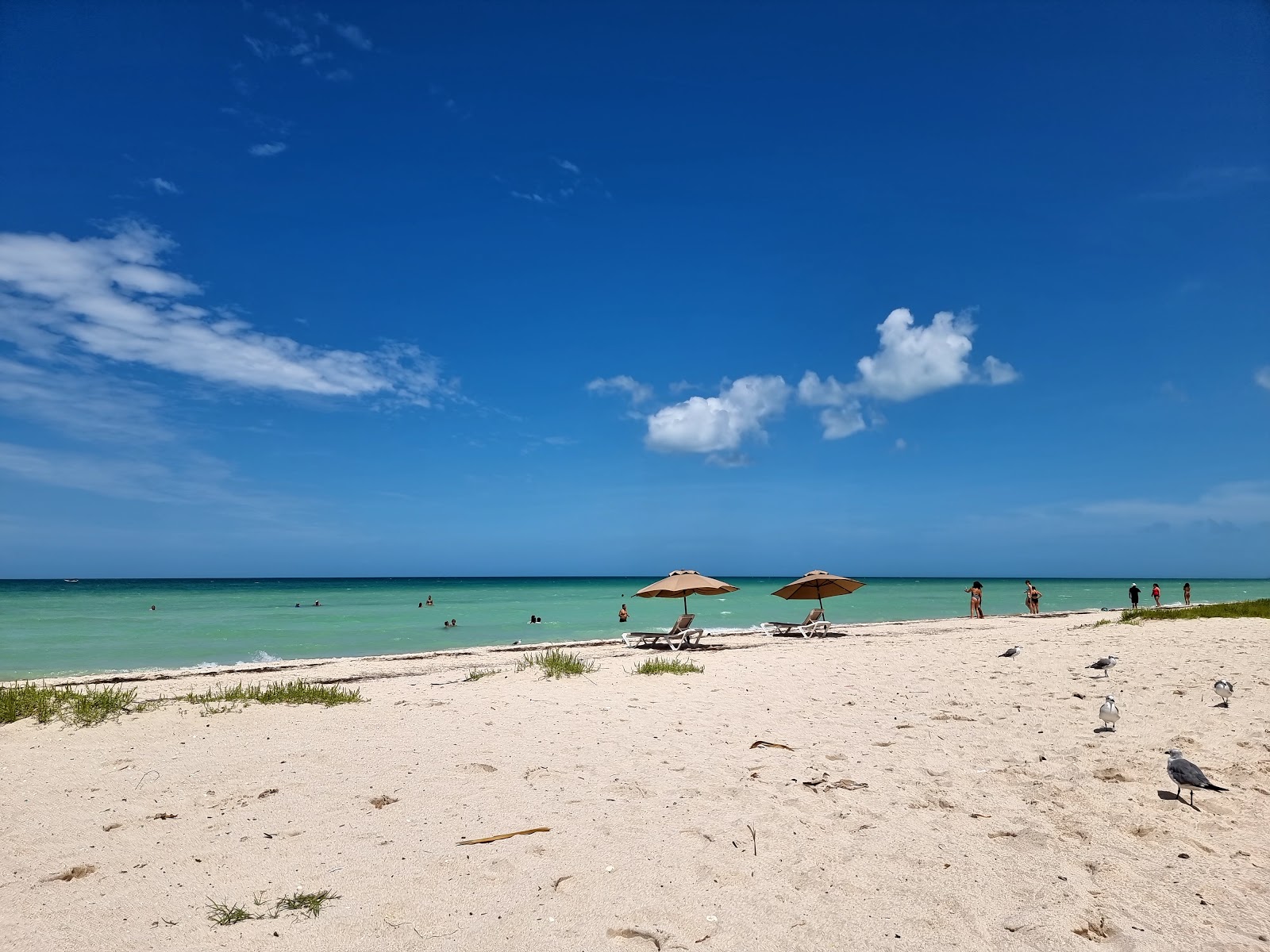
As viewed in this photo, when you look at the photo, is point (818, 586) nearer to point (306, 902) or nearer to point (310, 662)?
point (310, 662)

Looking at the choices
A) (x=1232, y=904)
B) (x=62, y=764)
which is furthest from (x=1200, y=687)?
(x=62, y=764)

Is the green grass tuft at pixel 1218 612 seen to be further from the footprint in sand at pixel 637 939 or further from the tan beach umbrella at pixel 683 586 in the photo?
the footprint in sand at pixel 637 939

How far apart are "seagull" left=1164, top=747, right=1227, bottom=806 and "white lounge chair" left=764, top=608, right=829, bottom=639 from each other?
568 inches

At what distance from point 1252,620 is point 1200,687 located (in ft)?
27.8

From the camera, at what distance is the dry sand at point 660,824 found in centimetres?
321

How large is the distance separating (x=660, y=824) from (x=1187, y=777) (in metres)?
3.47

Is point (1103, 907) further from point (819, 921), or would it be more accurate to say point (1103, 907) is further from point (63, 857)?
point (63, 857)

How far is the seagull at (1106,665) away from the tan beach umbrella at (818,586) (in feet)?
30.9

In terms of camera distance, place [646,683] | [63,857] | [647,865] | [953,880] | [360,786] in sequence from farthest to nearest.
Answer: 1. [646,683]
2. [360,786]
3. [63,857]
4. [647,865]
5. [953,880]

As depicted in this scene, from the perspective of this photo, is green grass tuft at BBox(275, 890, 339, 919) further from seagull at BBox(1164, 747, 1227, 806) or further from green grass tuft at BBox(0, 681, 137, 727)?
seagull at BBox(1164, 747, 1227, 806)

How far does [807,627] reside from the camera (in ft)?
62.8

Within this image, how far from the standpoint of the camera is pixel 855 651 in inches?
520

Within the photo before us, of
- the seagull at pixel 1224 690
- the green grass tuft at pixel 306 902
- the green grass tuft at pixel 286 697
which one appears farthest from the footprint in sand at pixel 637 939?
the seagull at pixel 1224 690

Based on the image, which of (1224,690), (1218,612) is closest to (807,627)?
(1218,612)
